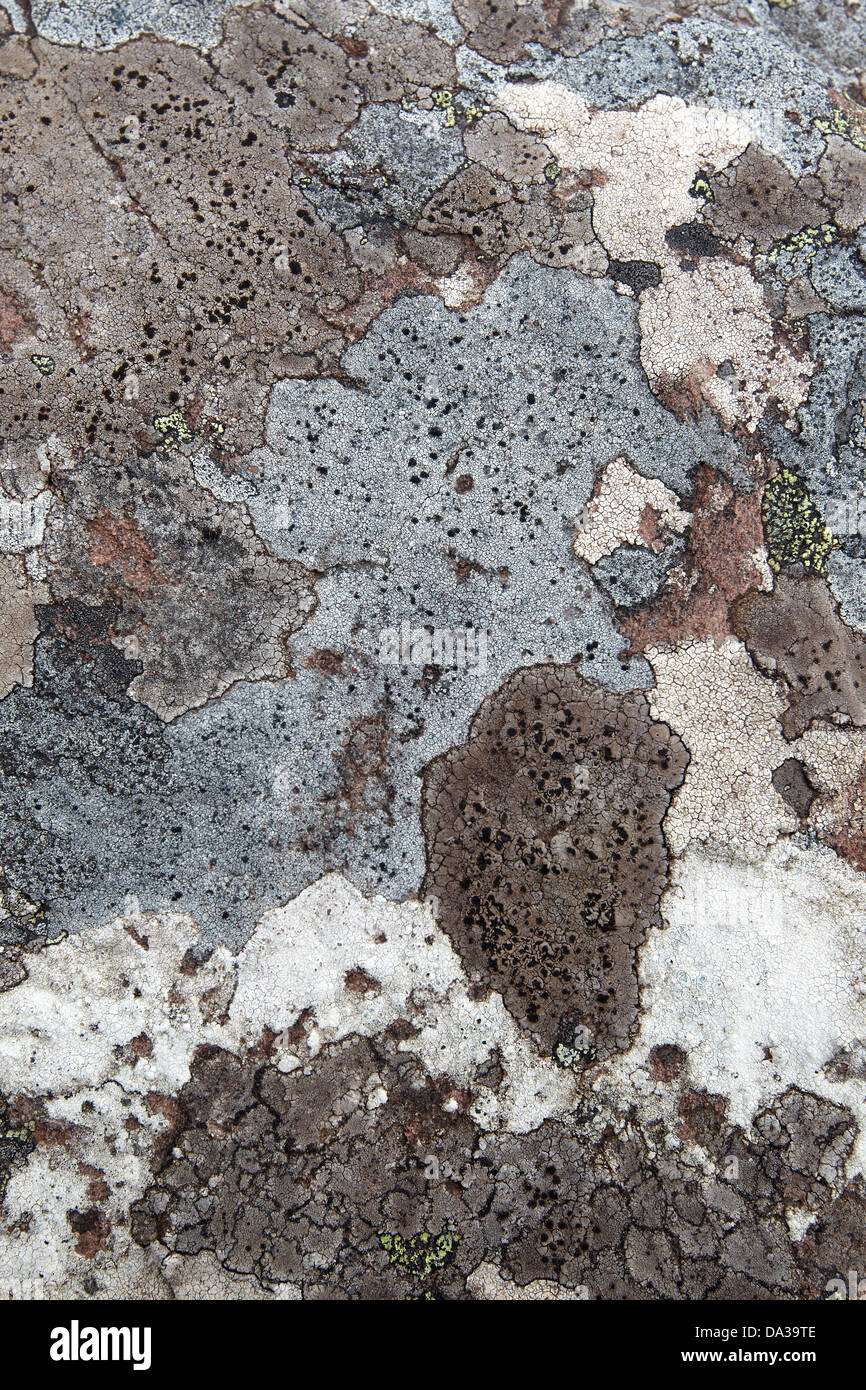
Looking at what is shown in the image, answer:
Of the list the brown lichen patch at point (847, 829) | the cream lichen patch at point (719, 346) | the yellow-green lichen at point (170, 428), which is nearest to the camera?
the yellow-green lichen at point (170, 428)

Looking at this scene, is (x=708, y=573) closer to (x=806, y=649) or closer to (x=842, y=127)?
(x=806, y=649)

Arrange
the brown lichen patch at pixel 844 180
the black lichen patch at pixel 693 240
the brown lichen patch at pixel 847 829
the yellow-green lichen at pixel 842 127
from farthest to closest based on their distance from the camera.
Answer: the yellow-green lichen at pixel 842 127, the brown lichen patch at pixel 844 180, the black lichen patch at pixel 693 240, the brown lichen patch at pixel 847 829

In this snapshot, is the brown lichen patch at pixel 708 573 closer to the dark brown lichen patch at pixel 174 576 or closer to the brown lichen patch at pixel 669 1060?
the dark brown lichen patch at pixel 174 576

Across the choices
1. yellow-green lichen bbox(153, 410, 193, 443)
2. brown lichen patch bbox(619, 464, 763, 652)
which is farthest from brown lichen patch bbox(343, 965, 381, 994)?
yellow-green lichen bbox(153, 410, 193, 443)

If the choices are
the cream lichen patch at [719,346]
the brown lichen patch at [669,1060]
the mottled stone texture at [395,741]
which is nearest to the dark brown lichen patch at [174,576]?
the mottled stone texture at [395,741]

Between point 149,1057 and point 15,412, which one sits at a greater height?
point 15,412

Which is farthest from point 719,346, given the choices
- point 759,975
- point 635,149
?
point 759,975

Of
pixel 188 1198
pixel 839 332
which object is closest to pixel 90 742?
pixel 188 1198

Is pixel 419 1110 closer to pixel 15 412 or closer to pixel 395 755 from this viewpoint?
pixel 395 755
